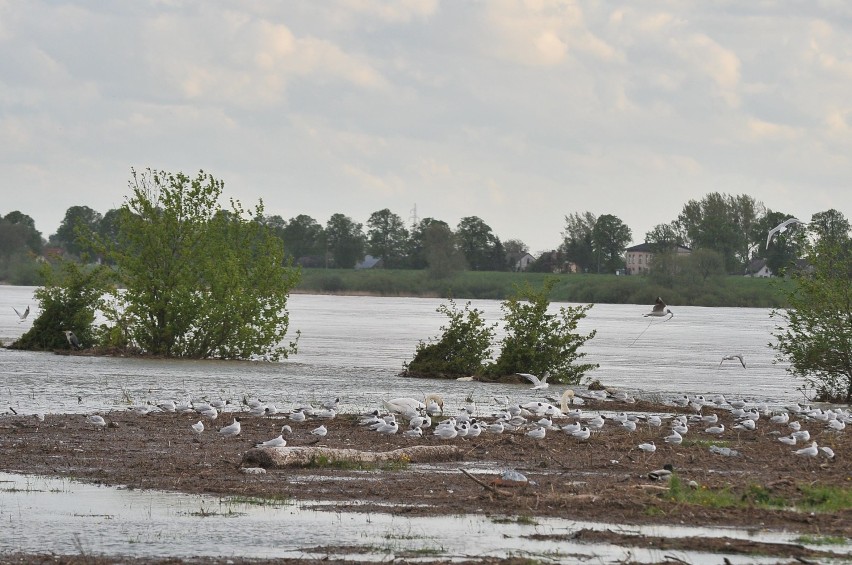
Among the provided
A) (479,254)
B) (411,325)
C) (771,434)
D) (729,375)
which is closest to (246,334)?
(729,375)

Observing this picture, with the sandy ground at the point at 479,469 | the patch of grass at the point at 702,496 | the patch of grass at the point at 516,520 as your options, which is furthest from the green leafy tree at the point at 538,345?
the patch of grass at the point at 516,520

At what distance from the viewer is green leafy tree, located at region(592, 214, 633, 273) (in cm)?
17700

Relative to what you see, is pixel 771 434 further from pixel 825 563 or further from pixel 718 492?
pixel 825 563

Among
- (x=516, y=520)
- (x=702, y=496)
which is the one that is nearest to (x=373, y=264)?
(x=702, y=496)

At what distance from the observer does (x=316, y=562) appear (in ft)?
33.4

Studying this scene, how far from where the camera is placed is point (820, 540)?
11.2 metres

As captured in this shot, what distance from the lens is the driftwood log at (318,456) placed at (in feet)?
52.1

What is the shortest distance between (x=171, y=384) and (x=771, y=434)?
51.2 ft

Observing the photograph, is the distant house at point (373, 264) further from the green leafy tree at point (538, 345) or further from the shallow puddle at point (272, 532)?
the shallow puddle at point (272, 532)

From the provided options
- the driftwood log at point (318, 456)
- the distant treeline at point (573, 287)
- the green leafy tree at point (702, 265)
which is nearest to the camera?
the driftwood log at point (318, 456)

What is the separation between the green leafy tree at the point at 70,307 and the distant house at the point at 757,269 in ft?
387

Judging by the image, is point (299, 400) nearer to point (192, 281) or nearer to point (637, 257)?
point (192, 281)

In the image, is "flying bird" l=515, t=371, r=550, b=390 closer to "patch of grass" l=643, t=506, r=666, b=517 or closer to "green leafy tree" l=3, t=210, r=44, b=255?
"patch of grass" l=643, t=506, r=666, b=517

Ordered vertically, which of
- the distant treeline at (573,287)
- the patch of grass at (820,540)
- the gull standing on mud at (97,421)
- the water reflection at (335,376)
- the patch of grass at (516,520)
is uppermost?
the distant treeline at (573,287)
